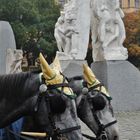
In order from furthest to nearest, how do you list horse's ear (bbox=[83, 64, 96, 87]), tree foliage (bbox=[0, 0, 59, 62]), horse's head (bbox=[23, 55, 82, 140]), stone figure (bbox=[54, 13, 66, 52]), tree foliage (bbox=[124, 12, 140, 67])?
tree foliage (bbox=[124, 12, 140, 67]), tree foliage (bbox=[0, 0, 59, 62]), stone figure (bbox=[54, 13, 66, 52]), horse's ear (bbox=[83, 64, 96, 87]), horse's head (bbox=[23, 55, 82, 140])

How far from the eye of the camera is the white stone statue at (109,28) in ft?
54.8

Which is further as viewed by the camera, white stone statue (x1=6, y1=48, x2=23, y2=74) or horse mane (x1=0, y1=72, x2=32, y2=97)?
white stone statue (x1=6, y1=48, x2=23, y2=74)

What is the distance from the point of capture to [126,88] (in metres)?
16.4

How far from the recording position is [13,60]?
9.92 meters

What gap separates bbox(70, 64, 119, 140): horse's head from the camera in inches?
197

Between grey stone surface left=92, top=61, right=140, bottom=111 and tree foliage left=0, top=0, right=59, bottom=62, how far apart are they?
23861mm

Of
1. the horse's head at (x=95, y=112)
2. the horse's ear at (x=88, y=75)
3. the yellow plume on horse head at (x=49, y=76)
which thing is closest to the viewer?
the yellow plume on horse head at (x=49, y=76)

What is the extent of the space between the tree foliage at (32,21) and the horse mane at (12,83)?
35.4 meters

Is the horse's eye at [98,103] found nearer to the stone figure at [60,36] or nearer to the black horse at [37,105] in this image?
the black horse at [37,105]

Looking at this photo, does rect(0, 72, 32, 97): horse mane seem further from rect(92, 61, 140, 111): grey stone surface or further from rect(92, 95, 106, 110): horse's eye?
rect(92, 61, 140, 111): grey stone surface

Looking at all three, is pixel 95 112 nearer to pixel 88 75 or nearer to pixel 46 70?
pixel 88 75

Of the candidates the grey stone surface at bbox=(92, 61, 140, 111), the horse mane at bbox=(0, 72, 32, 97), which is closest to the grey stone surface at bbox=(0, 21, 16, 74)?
the horse mane at bbox=(0, 72, 32, 97)

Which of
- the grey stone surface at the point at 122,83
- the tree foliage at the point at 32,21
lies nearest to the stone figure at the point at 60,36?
the grey stone surface at the point at 122,83

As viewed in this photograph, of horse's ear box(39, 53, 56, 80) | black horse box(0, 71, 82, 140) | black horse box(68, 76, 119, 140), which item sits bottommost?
black horse box(68, 76, 119, 140)
